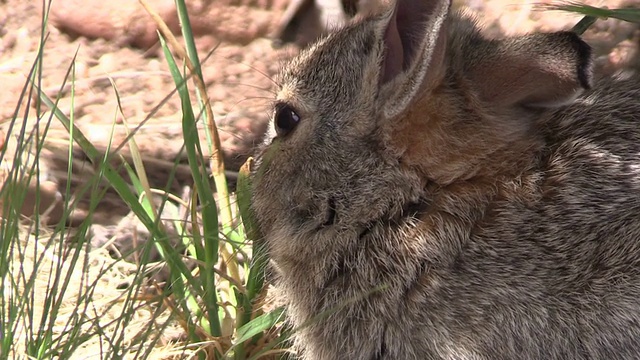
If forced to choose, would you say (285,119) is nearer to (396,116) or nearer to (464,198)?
(396,116)

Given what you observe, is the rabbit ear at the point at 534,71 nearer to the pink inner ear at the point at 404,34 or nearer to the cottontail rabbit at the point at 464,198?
the cottontail rabbit at the point at 464,198

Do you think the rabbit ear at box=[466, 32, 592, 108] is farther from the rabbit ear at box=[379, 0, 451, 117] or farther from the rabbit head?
the rabbit ear at box=[379, 0, 451, 117]

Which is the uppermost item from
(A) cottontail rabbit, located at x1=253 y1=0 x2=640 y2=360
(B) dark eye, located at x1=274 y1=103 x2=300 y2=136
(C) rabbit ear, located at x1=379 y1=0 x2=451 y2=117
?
(B) dark eye, located at x1=274 y1=103 x2=300 y2=136

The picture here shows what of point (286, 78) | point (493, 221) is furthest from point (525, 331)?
point (286, 78)

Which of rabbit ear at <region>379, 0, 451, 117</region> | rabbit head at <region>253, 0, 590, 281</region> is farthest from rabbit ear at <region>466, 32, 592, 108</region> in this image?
rabbit ear at <region>379, 0, 451, 117</region>

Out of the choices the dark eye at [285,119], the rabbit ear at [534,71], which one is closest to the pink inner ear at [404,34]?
the rabbit ear at [534,71]

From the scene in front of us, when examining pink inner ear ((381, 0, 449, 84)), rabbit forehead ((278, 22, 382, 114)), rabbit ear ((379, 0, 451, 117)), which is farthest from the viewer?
rabbit forehead ((278, 22, 382, 114))

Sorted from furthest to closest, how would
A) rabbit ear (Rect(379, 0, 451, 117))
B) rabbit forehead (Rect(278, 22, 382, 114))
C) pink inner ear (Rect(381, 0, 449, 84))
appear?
rabbit forehead (Rect(278, 22, 382, 114)), pink inner ear (Rect(381, 0, 449, 84)), rabbit ear (Rect(379, 0, 451, 117))

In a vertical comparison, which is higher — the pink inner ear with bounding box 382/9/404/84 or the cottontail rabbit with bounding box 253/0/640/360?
the pink inner ear with bounding box 382/9/404/84

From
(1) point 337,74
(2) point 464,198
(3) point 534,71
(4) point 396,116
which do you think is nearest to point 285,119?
(1) point 337,74
